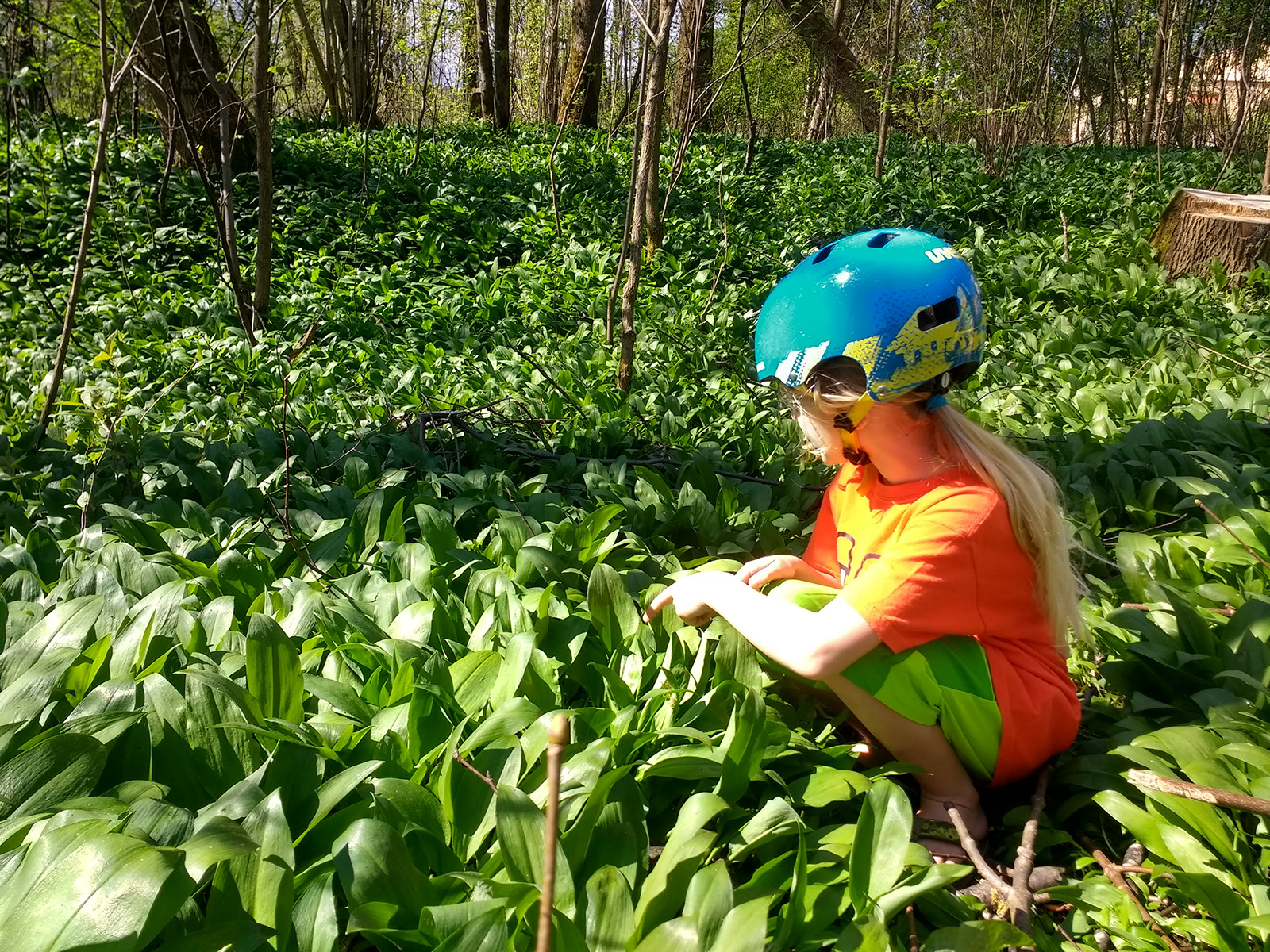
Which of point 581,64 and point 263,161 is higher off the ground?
point 581,64

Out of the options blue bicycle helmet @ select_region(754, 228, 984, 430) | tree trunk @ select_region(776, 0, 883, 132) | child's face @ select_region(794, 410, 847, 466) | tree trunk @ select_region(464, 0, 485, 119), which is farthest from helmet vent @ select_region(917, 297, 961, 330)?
tree trunk @ select_region(464, 0, 485, 119)

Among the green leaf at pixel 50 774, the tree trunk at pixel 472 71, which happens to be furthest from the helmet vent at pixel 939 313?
the tree trunk at pixel 472 71

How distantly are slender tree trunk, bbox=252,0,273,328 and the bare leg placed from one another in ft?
13.3

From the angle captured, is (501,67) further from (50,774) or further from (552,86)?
(50,774)

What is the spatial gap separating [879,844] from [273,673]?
1197mm

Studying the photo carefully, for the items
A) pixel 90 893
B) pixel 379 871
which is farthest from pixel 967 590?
pixel 90 893

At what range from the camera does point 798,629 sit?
5.69 feet

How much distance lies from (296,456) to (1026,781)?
2763 millimetres

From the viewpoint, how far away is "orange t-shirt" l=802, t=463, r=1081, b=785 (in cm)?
169

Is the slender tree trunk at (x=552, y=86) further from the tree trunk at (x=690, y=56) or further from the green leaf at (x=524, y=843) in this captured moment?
the green leaf at (x=524, y=843)

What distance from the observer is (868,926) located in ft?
4.47

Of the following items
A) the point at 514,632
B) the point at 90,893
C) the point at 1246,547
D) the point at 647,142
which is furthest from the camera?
A: the point at 647,142

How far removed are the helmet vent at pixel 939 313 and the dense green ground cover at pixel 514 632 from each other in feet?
2.66

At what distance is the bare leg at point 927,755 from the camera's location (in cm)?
179
